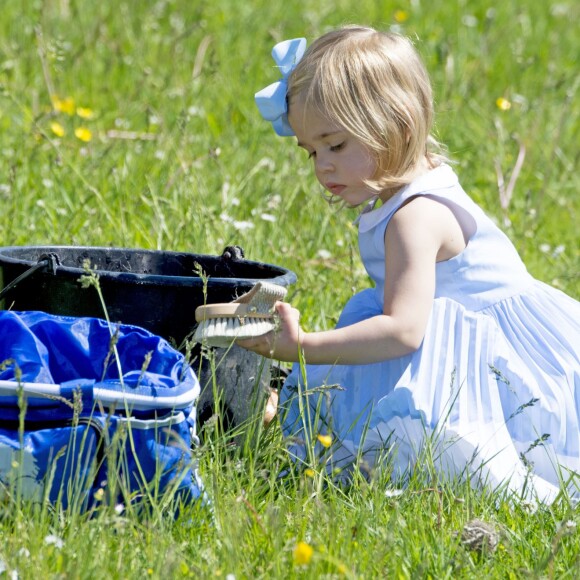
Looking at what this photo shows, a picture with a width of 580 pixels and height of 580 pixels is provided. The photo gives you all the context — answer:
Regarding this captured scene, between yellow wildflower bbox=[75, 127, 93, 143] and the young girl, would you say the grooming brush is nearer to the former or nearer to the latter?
the young girl

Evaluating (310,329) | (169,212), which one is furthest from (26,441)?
(169,212)

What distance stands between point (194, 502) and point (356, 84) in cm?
102

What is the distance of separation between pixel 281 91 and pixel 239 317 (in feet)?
2.15

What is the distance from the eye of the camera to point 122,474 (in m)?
1.85

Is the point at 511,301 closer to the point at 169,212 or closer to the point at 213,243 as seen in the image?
the point at 213,243

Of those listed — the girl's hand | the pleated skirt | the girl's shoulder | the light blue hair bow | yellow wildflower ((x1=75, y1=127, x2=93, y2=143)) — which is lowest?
the pleated skirt

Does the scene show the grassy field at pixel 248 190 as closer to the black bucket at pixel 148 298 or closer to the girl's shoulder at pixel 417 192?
the black bucket at pixel 148 298

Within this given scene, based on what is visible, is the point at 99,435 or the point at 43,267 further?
the point at 43,267

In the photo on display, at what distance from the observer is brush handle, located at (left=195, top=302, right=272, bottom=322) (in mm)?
2041

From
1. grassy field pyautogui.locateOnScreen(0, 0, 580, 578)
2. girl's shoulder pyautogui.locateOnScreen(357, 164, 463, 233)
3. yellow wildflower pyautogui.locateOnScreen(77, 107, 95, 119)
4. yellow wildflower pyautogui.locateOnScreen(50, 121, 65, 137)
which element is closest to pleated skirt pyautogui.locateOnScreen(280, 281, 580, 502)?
grassy field pyautogui.locateOnScreen(0, 0, 580, 578)

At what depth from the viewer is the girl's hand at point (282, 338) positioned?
217cm

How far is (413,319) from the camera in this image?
2.26 metres

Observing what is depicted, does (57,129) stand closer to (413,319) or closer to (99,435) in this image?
(413,319)

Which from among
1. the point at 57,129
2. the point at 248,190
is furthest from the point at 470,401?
the point at 57,129
